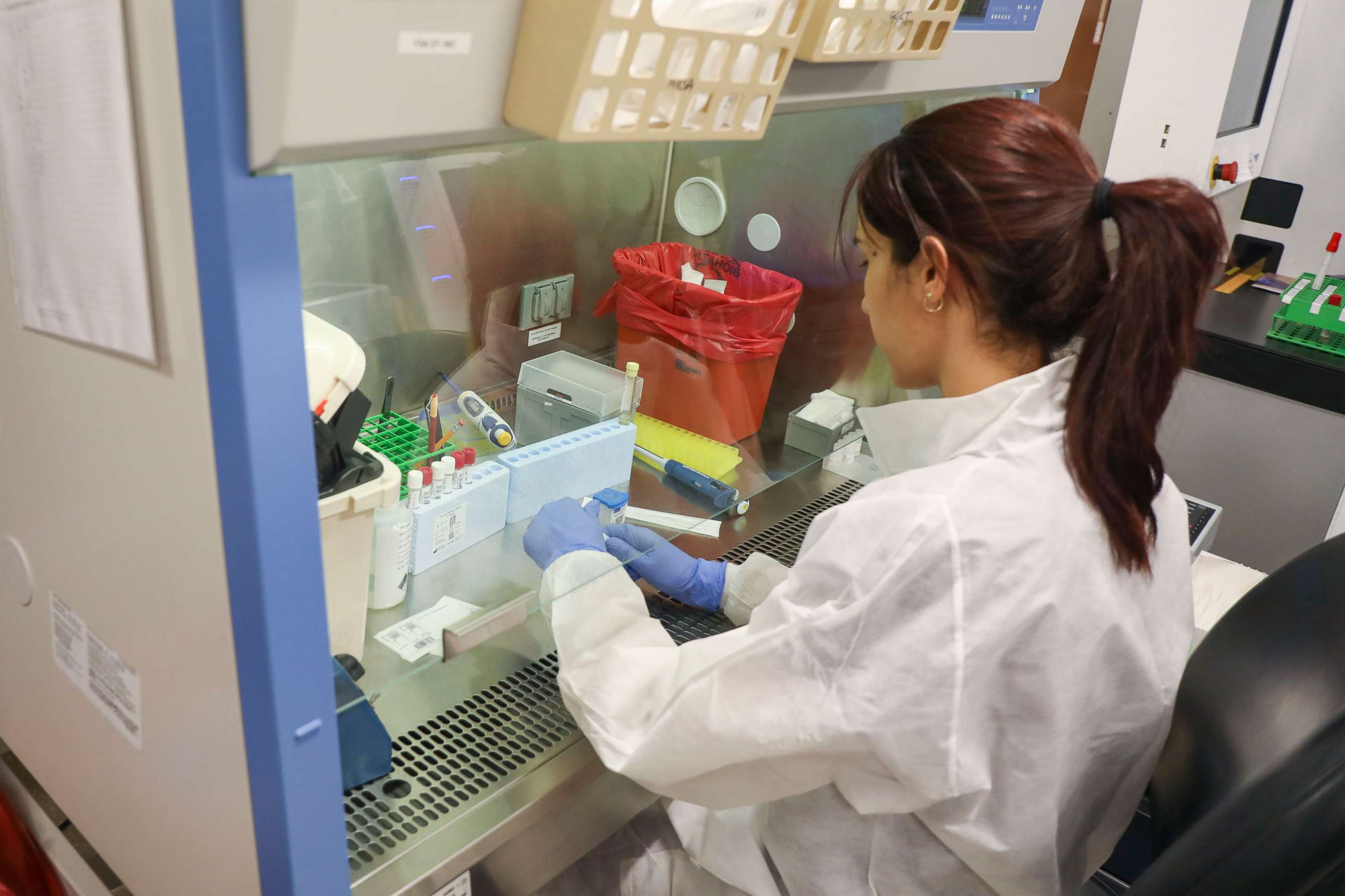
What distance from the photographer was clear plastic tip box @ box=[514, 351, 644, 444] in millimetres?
1390

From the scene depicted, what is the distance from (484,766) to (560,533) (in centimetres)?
28

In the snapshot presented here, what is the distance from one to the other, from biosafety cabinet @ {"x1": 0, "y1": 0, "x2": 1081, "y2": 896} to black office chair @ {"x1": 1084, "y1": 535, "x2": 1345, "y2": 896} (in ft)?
1.89

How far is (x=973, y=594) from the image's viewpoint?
87cm

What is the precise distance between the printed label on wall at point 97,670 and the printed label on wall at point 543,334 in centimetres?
81

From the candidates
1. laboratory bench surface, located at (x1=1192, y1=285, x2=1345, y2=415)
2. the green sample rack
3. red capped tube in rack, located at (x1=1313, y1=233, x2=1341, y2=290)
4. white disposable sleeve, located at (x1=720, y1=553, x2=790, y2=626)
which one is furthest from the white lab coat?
red capped tube in rack, located at (x1=1313, y1=233, x2=1341, y2=290)

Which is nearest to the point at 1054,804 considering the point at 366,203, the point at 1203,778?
the point at 1203,778

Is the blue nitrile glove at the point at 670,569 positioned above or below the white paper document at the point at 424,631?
below

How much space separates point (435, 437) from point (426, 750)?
0.41 metres

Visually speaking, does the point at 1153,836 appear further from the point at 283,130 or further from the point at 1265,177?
the point at 1265,177

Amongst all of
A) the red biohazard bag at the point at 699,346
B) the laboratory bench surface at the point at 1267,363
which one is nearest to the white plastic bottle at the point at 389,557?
the red biohazard bag at the point at 699,346

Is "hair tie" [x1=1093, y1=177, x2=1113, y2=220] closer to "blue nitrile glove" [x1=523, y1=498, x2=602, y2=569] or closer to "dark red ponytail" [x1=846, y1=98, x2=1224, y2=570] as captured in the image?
"dark red ponytail" [x1=846, y1=98, x2=1224, y2=570]

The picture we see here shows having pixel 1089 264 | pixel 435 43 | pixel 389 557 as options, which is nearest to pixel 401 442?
pixel 389 557

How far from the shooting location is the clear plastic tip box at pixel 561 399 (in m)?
1.39

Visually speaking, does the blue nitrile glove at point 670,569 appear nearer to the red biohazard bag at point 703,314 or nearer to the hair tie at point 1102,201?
the red biohazard bag at point 703,314
